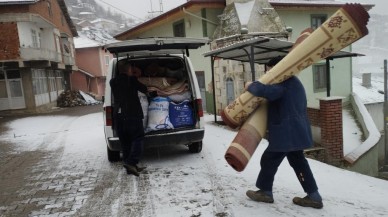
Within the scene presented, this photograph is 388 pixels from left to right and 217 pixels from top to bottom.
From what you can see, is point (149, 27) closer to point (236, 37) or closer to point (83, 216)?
point (236, 37)

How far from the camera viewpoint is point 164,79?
20.6 ft

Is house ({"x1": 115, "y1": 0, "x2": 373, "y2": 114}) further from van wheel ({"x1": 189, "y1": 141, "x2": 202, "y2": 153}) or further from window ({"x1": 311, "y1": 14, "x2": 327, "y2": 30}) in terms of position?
van wheel ({"x1": 189, "y1": 141, "x2": 202, "y2": 153})

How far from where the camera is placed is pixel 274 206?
12.6 feet

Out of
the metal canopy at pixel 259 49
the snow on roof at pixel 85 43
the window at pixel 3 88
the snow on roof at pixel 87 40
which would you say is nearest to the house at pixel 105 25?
the snow on roof at pixel 87 40

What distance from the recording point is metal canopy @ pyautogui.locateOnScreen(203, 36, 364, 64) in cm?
700

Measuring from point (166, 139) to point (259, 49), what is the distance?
4079 mm

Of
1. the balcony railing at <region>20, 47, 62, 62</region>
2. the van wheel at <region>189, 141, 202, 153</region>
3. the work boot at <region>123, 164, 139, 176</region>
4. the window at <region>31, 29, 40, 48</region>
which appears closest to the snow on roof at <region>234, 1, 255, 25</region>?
the van wheel at <region>189, 141, 202, 153</region>

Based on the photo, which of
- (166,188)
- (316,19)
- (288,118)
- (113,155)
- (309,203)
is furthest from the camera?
(316,19)

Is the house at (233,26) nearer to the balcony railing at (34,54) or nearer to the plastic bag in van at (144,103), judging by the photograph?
the balcony railing at (34,54)

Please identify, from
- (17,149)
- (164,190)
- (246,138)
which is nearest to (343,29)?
(246,138)

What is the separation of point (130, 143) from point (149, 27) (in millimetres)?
17033

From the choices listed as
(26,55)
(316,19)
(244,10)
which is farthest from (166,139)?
(26,55)

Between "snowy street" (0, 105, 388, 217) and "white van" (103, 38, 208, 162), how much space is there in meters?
0.46

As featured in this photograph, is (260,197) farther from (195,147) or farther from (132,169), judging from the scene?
(195,147)
